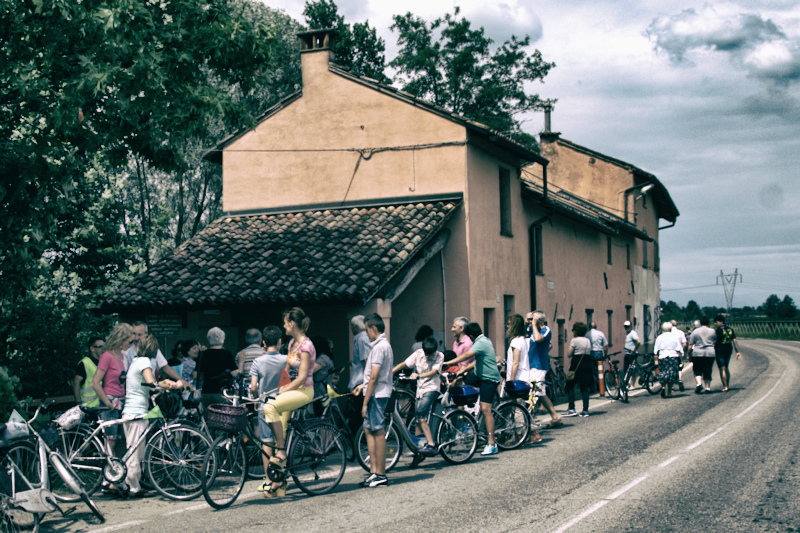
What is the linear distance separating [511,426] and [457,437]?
4.60 feet

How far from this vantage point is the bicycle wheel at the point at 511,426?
11219 mm

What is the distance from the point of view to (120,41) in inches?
407

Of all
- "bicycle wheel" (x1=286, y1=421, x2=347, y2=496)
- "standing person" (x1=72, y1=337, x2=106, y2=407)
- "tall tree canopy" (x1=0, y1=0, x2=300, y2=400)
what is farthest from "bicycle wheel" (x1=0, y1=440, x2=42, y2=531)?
"tall tree canopy" (x1=0, y1=0, x2=300, y2=400)

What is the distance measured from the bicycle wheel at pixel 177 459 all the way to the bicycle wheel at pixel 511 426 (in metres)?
4.49

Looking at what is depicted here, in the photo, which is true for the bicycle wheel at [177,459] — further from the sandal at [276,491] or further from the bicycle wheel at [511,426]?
the bicycle wheel at [511,426]

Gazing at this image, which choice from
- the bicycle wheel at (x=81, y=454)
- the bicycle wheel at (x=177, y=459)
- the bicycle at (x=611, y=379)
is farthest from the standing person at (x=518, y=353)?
the bicycle at (x=611, y=379)

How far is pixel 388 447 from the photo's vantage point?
993cm

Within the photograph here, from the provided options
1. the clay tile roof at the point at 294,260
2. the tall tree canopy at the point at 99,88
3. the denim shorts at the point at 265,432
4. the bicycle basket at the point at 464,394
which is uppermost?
the tall tree canopy at the point at 99,88

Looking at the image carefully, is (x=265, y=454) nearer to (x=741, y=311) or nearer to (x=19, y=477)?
(x=19, y=477)

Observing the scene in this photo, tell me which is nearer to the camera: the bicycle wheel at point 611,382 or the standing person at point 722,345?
the bicycle wheel at point 611,382

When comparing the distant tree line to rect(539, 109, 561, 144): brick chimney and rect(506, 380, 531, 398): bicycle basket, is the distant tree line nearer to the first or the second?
rect(539, 109, 561, 144): brick chimney

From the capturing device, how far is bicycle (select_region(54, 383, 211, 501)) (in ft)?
27.1

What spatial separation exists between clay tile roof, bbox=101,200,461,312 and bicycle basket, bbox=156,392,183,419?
4.92 metres

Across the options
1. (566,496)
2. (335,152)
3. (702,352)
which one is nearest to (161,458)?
(566,496)
